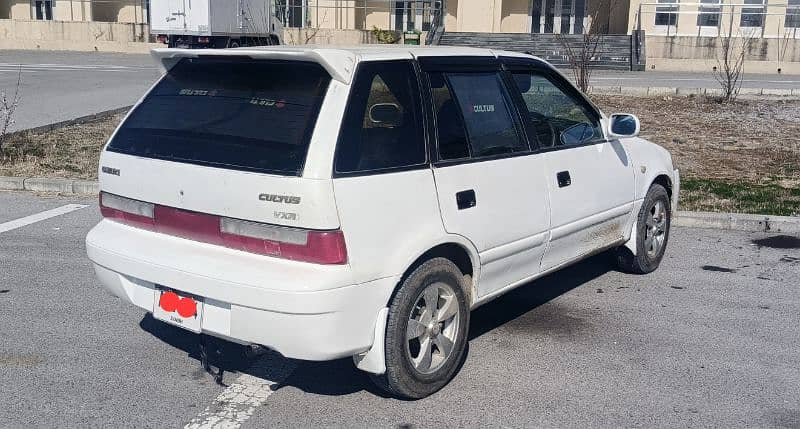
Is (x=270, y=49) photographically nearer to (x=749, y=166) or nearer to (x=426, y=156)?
(x=426, y=156)

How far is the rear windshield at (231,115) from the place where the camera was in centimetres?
396

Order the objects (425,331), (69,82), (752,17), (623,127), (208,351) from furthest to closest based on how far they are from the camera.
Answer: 1. (752,17)
2. (69,82)
3. (623,127)
4. (208,351)
5. (425,331)

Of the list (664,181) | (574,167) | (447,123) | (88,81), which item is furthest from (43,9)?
(447,123)

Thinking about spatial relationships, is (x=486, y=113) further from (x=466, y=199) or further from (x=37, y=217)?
(x=37, y=217)

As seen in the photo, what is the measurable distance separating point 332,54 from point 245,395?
186 centimetres

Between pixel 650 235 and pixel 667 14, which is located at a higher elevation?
pixel 667 14

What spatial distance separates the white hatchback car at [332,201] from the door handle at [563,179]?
0.19 ft

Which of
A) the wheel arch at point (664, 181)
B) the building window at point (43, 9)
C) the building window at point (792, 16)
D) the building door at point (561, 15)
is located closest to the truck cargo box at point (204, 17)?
the building door at point (561, 15)

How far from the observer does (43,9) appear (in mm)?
43469

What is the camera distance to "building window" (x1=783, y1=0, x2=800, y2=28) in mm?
32688

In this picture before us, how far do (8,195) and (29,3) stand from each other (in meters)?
38.6

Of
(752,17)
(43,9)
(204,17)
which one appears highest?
(43,9)

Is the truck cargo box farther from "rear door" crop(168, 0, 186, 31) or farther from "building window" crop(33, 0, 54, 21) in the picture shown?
"building window" crop(33, 0, 54, 21)

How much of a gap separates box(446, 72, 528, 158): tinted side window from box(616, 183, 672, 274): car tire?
1828 mm
